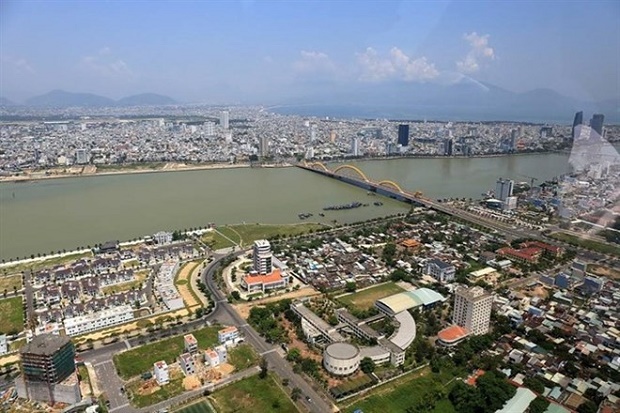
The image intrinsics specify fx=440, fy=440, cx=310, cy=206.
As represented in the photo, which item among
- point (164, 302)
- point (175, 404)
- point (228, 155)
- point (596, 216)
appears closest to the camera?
point (175, 404)

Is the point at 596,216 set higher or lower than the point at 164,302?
higher

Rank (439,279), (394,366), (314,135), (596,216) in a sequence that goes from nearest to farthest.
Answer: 1. (394,366)
2. (439,279)
3. (596,216)
4. (314,135)

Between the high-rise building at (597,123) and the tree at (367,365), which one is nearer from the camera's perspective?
the tree at (367,365)

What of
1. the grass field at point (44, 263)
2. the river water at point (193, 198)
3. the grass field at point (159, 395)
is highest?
the river water at point (193, 198)

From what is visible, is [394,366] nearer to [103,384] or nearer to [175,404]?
[175,404]

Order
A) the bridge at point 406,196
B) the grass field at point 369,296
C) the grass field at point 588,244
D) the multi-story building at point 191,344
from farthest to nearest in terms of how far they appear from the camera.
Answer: the bridge at point 406,196, the grass field at point 588,244, the grass field at point 369,296, the multi-story building at point 191,344

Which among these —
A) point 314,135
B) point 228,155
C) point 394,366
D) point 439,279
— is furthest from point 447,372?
point 314,135

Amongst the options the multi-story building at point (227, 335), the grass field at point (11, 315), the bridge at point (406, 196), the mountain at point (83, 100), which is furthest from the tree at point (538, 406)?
the mountain at point (83, 100)

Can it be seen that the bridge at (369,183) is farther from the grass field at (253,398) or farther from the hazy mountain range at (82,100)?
the hazy mountain range at (82,100)

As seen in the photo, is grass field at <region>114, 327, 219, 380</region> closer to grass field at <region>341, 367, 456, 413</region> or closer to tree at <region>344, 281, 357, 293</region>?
grass field at <region>341, 367, 456, 413</region>
